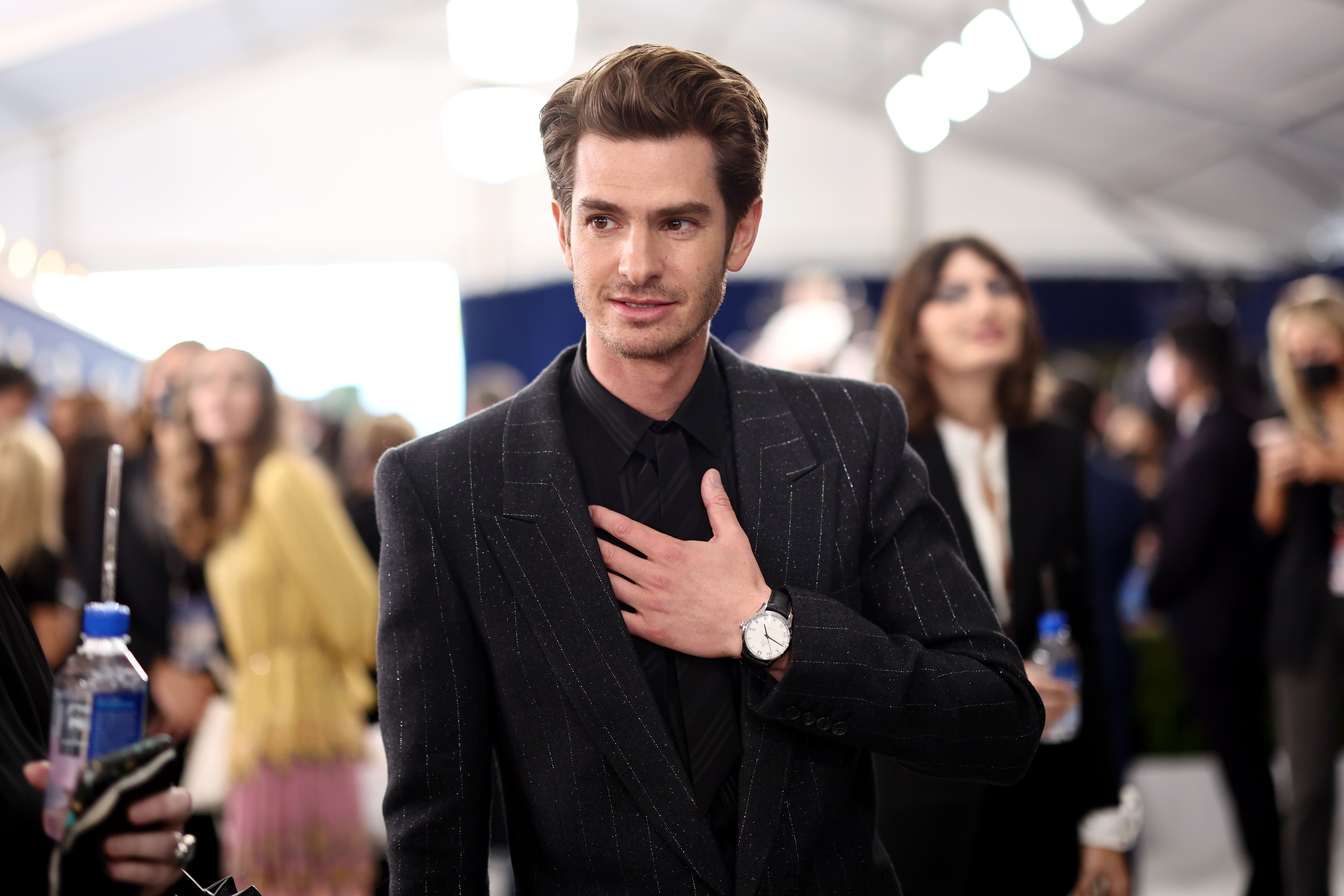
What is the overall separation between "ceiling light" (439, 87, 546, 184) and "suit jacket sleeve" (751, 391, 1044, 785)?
18.4ft

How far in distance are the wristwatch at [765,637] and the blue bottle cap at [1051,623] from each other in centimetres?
115

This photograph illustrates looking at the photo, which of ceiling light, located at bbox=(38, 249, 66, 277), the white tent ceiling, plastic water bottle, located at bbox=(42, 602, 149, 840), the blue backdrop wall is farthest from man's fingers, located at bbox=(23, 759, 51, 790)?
the white tent ceiling

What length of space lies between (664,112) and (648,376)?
0.34 meters

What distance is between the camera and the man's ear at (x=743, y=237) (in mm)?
1494

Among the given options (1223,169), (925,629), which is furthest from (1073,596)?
(1223,169)

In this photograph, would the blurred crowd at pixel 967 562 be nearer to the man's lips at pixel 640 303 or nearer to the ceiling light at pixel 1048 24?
the man's lips at pixel 640 303

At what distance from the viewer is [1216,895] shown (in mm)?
A: 4254

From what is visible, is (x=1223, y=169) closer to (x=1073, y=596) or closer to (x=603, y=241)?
(x=1073, y=596)

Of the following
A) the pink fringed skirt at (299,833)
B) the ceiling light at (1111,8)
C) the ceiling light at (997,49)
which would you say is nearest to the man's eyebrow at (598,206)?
the pink fringed skirt at (299,833)

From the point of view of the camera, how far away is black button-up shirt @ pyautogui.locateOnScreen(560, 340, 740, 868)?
1.39m

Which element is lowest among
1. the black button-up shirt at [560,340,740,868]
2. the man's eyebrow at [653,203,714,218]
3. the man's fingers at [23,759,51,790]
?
the man's fingers at [23,759,51,790]

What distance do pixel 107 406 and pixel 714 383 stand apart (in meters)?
4.29

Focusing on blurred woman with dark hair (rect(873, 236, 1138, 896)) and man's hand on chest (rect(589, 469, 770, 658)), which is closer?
man's hand on chest (rect(589, 469, 770, 658))

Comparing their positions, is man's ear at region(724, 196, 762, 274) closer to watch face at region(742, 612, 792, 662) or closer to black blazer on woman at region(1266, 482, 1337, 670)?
watch face at region(742, 612, 792, 662)
